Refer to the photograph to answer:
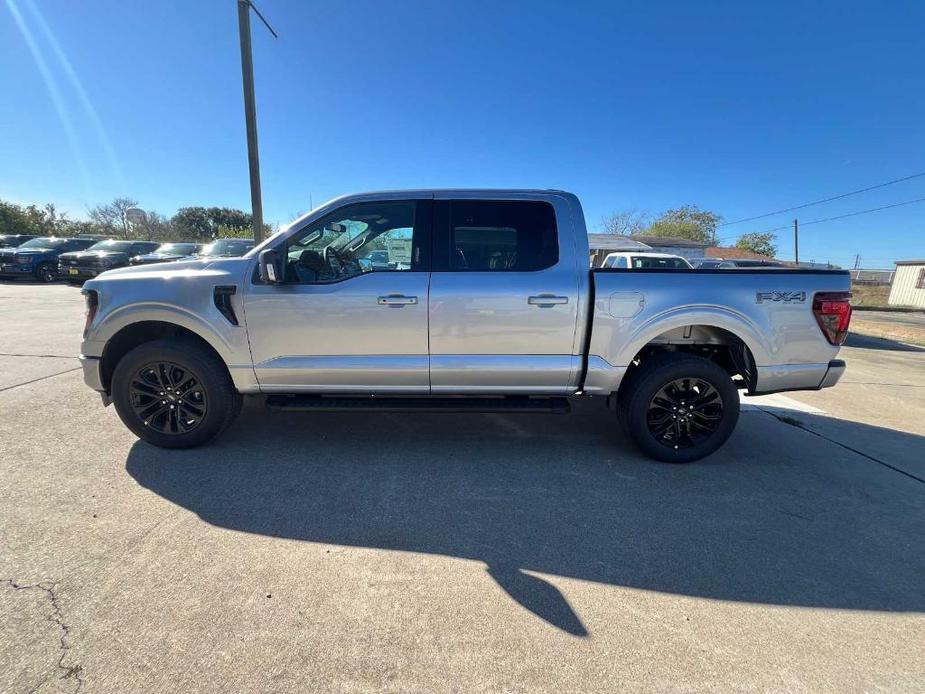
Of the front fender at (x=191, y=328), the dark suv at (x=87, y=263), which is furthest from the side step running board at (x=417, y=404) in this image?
the dark suv at (x=87, y=263)

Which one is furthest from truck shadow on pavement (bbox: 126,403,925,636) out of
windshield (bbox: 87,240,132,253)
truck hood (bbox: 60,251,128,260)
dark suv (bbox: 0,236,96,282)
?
Result: dark suv (bbox: 0,236,96,282)

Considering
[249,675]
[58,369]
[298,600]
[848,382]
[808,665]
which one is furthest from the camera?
[848,382]

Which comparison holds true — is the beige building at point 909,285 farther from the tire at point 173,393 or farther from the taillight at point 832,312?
the tire at point 173,393

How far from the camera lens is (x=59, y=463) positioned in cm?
318

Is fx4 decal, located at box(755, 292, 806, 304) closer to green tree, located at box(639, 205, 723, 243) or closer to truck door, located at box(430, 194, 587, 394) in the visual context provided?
truck door, located at box(430, 194, 587, 394)

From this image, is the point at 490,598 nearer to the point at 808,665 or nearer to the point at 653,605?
the point at 653,605


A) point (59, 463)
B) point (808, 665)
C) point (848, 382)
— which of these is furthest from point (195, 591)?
point (848, 382)

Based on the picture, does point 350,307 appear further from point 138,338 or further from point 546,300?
point 138,338

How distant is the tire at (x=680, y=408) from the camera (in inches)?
130

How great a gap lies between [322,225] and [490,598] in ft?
9.13

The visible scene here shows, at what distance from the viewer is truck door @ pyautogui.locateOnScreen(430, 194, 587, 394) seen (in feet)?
→ 10.4

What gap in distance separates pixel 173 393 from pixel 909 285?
3698cm

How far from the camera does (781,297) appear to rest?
3.21 meters

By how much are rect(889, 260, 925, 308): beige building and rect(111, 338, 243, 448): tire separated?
35.4 metres
